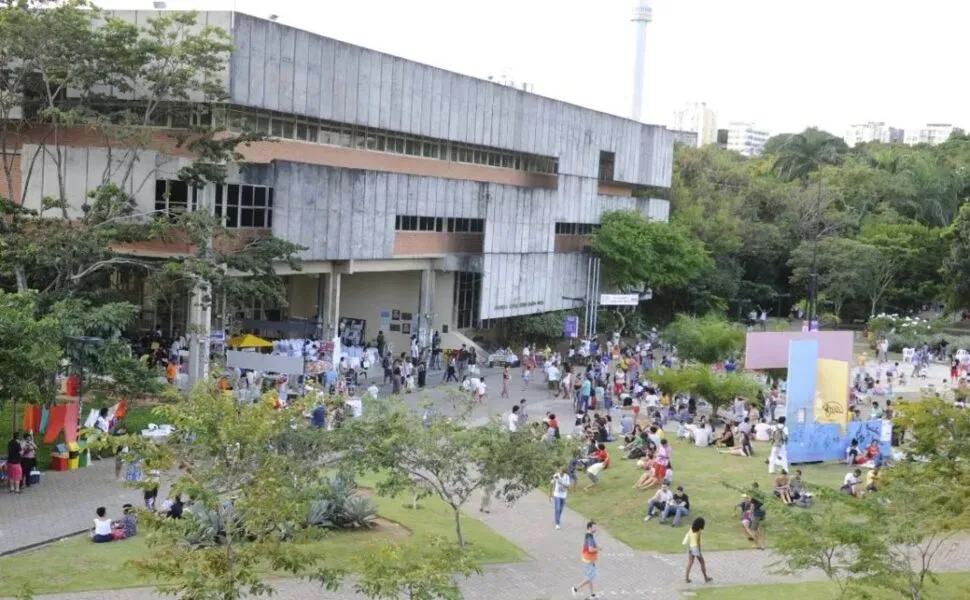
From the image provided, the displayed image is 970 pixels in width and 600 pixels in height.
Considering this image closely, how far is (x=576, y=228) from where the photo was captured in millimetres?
57594

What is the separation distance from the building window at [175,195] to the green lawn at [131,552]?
13.9 metres

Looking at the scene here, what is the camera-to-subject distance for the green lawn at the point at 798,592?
19.5m

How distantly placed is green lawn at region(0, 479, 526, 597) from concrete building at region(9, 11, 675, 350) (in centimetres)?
1438

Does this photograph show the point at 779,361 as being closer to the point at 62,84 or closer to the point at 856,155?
the point at 62,84

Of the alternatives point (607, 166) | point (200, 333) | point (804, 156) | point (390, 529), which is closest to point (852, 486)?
point (390, 529)

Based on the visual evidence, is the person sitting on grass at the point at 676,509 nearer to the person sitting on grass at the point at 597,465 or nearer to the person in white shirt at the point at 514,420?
the person sitting on grass at the point at 597,465

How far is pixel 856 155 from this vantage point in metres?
107

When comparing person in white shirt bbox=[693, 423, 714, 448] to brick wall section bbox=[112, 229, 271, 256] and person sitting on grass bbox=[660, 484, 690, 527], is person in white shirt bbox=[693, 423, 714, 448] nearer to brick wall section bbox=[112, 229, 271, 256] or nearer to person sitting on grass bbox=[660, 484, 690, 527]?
person sitting on grass bbox=[660, 484, 690, 527]

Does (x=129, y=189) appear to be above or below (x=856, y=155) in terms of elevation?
below

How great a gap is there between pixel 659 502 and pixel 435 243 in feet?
78.7

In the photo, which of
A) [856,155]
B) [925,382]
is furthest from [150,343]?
[856,155]

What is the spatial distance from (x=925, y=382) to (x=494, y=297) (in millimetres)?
18497

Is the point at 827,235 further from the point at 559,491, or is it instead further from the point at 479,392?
the point at 559,491

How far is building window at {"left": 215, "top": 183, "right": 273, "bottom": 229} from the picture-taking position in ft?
117
